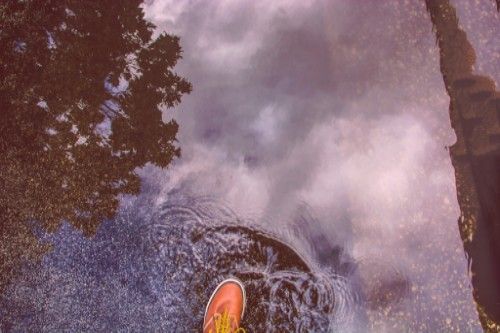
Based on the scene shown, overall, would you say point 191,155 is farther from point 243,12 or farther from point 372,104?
point 372,104

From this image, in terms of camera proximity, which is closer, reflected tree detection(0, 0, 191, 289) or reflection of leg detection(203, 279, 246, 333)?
reflection of leg detection(203, 279, 246, 333)

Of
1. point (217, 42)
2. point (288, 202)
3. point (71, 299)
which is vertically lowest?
point (71, 299)

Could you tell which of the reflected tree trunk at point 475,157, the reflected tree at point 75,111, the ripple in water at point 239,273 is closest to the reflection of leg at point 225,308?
the ripple in water at point 239,273

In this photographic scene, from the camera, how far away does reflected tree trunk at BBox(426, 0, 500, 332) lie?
2.07 m

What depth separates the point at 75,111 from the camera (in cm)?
231

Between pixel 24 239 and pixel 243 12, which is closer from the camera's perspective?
pixel 24 239

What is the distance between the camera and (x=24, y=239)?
7.23 ft

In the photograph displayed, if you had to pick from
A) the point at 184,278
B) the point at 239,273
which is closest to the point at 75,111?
the point at 184,278

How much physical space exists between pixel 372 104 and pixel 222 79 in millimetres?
1120

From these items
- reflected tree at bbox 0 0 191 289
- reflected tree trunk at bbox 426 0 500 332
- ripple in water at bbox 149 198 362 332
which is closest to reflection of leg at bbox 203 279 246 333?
ripple in water at bbox 149 198 362 332

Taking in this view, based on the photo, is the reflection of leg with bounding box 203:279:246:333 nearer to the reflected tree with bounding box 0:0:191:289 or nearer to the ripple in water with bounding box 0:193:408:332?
the ripple in water with bounding box 0:193:408:332

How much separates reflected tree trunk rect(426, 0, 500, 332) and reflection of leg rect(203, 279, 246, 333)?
1.55 metres

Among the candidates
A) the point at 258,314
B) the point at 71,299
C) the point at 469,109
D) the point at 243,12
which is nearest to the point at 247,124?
the point at 243,12

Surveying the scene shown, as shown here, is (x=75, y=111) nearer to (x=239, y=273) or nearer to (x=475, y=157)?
(x=239, y=273)
